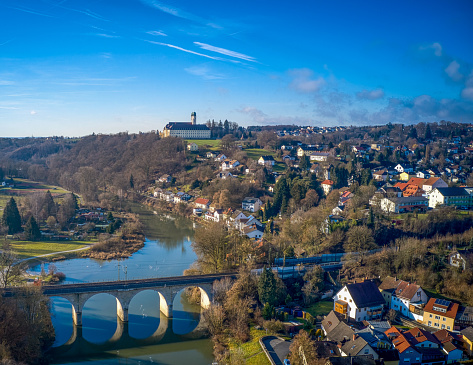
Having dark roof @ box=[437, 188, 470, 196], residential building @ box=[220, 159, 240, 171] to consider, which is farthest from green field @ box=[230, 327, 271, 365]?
residential building @ box=[220, 159, 240, 171]

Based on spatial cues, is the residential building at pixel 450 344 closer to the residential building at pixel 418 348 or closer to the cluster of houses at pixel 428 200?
the residential building at pixel 418 348

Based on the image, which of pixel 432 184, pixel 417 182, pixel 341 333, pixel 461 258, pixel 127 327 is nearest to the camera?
pixel 341 333

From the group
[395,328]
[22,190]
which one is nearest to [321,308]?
[395,328]

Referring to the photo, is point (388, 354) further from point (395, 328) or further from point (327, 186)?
point (327, 186)

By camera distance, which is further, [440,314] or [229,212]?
[229,212]

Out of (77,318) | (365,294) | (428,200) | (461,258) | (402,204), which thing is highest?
(428,200)

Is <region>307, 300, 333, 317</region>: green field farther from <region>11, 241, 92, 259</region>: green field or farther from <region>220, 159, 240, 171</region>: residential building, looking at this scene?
<region>220, 159, 240, 171</region>: residential building

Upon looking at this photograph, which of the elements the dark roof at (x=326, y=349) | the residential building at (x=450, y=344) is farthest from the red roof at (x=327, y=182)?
the dark roof at (x=326, y=349)

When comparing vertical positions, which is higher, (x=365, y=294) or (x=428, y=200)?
(x=428, y=200)
